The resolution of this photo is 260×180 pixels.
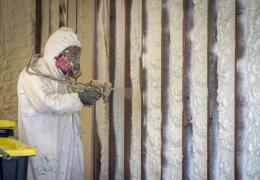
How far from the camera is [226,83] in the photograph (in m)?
3.35

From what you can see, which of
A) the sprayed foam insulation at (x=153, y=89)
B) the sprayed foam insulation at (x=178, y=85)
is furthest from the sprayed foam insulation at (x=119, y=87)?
the sprayed foam insulation at (x=153, y=89)

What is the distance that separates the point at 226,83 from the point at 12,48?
3.26 m

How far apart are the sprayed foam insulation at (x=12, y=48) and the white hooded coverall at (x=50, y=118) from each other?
5.77 feet

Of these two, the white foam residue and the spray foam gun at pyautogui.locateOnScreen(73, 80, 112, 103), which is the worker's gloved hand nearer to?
the spray foam gun at pyautogui.locateOnScreen(73, 80, 112, 103)

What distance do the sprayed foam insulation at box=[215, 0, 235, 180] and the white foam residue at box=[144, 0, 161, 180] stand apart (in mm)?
722

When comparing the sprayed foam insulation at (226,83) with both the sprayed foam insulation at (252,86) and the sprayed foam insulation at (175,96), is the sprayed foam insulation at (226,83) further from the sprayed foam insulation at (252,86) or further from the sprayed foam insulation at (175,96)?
the sprayed foam insulation at (175,96)

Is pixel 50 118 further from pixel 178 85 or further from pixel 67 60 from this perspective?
pixel 178 85

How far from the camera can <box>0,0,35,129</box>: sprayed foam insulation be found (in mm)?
5594

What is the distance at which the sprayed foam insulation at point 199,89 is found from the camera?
3518mm

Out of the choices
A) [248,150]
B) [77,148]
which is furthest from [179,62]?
[77,148]

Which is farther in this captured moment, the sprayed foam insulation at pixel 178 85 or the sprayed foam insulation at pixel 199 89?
the sprayed foam insulation at pixel 199 89

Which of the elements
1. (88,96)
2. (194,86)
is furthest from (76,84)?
(194,86)

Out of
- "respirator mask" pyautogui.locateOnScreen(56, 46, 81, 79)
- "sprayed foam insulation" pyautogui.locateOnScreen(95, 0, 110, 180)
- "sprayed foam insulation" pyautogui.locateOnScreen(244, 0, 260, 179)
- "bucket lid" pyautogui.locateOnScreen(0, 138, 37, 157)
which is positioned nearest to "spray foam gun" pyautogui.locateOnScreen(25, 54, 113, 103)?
"respirator mask" pyautogui.locateOnScreen(56, 46, 81, 79)

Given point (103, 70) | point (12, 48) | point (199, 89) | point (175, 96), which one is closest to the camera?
point (199, 89)
